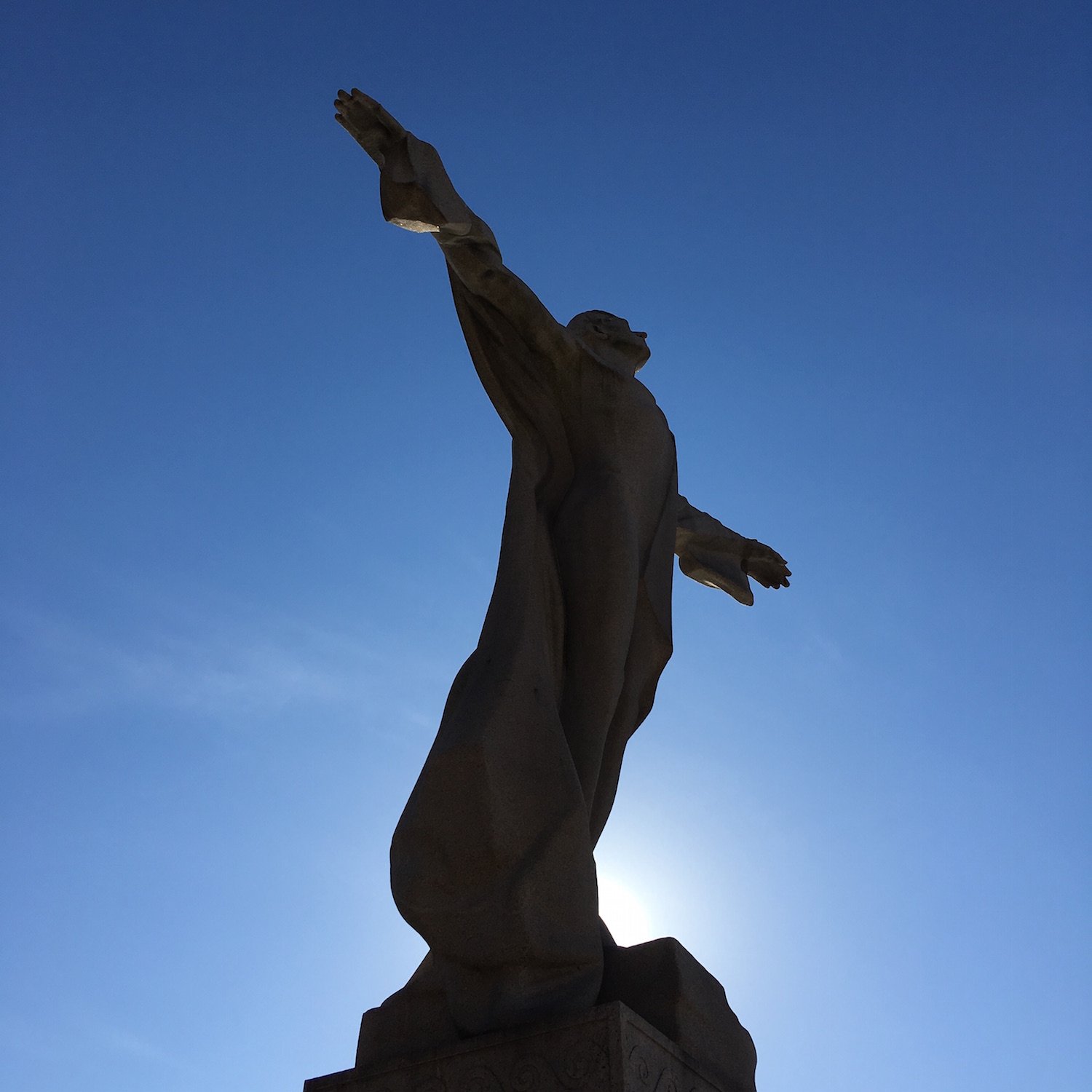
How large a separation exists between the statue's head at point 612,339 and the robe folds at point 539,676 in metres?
0.25

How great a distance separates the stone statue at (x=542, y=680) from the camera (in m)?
4.14

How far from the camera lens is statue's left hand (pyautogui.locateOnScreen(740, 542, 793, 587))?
265 inches

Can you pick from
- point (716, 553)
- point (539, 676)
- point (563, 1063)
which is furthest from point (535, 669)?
point (716, 553)

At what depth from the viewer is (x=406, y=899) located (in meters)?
4.27

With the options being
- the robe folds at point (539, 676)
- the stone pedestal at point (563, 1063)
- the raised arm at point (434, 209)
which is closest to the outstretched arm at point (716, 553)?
the robe folds at point (539, 676)

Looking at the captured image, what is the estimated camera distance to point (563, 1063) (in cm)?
375

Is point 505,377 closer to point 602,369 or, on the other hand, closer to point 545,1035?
point 602,369

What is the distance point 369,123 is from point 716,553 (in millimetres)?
2707

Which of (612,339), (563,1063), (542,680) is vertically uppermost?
(612,339)

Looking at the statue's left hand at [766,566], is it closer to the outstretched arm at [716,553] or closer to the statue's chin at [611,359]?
the outstretched arm at [716,553]

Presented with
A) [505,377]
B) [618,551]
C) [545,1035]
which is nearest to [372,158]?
[505,377]

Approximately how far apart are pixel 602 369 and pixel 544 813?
2.10 metres

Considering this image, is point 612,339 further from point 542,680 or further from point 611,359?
point 542,680

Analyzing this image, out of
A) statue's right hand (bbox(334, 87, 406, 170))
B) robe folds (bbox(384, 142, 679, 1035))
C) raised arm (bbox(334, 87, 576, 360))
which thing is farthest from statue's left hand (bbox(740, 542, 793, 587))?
statue's right hand (bbox(334, 87, 406, 170))
